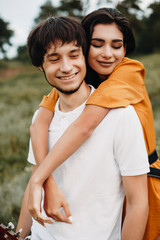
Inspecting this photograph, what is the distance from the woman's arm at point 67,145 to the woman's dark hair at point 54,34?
21.3 inches

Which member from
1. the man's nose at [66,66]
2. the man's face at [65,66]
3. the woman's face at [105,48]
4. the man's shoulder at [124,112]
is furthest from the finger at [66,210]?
the woman's face at [105,48]

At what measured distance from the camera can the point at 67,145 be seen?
1.53 meters

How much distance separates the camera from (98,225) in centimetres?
160

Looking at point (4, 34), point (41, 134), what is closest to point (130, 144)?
point (41, 134)

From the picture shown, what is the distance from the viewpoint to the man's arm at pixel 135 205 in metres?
1.50

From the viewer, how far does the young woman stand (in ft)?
5.03

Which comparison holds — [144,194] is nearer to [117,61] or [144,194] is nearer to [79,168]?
[79,168]

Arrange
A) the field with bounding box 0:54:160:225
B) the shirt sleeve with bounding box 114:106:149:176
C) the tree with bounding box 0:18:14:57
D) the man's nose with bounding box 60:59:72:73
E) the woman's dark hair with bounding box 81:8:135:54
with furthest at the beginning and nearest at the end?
the tree with bounding box 0:18:14:57
the field with bounding box 0:54:160:225
the woman's dark hair with bounding box 81:8:135:54
the man's nose with bounding box 60:59:72:73
the shirt sleeve with bounding box 114:106:149:176

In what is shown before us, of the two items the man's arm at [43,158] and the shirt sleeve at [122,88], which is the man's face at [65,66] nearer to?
the shirt sleeve at [122,88]

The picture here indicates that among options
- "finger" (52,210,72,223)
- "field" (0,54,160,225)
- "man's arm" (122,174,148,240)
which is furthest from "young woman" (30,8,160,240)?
"field" (0,54,160,225)

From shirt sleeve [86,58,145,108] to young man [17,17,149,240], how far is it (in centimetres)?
8

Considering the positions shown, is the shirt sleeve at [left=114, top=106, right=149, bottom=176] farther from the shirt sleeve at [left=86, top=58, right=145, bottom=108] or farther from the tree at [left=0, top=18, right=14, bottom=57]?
the tree at [left=0, top=18, right=14, bottom=57]

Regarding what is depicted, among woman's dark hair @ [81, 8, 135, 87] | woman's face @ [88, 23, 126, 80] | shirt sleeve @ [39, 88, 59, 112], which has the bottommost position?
shirt sleeve @ [39, 88, 59, 112]

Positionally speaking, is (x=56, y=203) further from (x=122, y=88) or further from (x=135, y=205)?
(x=122, y=88)
